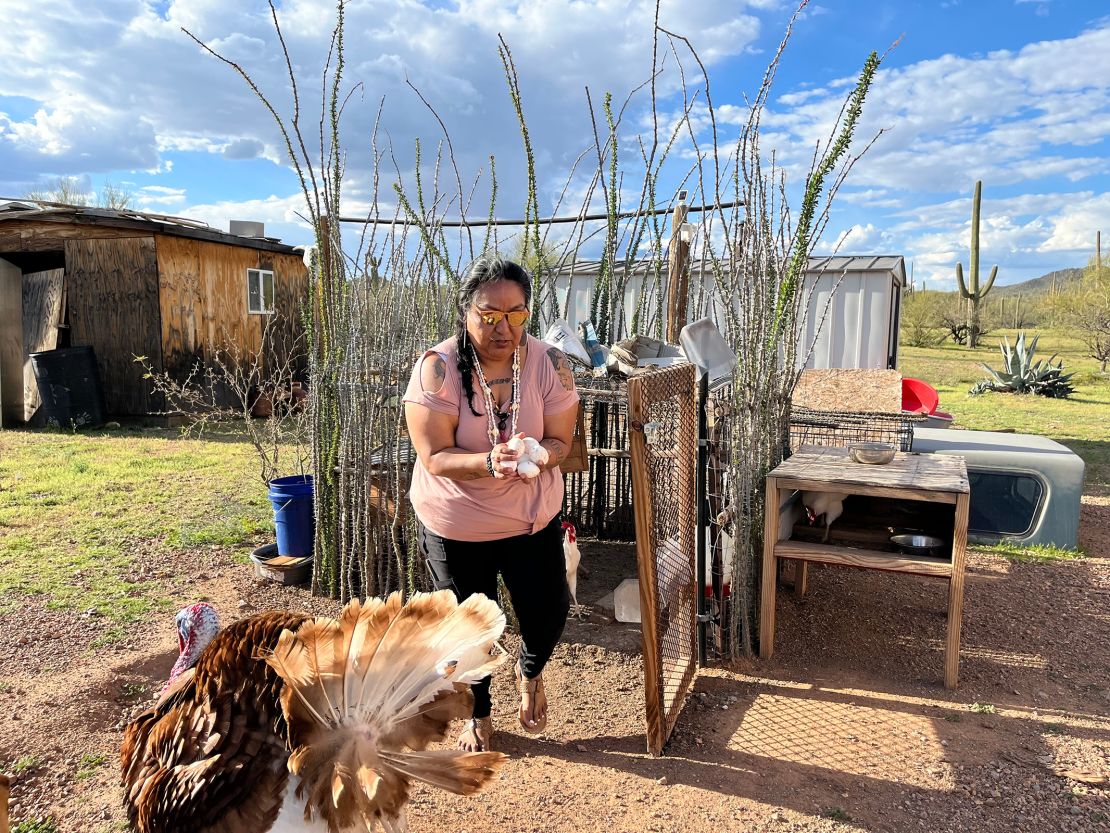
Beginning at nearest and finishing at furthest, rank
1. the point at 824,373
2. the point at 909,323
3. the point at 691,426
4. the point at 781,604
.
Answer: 1. the point at 691,426
2. the point at 781,604
3. the point at 824,373
4. the point at 909,323

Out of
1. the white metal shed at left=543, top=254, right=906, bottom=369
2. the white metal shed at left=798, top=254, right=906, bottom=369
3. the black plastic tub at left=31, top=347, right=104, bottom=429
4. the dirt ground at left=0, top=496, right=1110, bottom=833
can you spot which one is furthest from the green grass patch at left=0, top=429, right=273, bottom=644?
the white metal shed at left=798, top=254, right=906, bottom=369

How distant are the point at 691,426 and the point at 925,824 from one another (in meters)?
1.65

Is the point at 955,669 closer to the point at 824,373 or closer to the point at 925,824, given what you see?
the point at 925,824

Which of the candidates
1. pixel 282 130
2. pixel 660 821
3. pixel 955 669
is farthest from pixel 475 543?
pixel 282 130

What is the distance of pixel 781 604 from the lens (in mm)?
4367

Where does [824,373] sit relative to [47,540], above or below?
above

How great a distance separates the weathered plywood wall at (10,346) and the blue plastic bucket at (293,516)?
26.0ft

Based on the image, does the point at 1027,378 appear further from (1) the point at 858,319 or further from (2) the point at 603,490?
(2) the point at 603,490

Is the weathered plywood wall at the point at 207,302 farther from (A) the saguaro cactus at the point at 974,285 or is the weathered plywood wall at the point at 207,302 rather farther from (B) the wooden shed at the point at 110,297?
(A) the saguaro cactus at the point at 974,285

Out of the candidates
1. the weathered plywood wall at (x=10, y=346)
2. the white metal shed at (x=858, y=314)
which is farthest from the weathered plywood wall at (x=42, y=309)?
the white metal shed at (x=858, y=314)

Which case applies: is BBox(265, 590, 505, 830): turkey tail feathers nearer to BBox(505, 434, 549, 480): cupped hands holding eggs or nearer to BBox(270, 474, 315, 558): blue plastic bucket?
BBox(505, 434, 549, 480): cupped hands holding eggs

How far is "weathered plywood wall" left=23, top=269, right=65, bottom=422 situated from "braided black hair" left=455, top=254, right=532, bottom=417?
35.3 feet

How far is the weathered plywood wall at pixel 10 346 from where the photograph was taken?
33.6ft

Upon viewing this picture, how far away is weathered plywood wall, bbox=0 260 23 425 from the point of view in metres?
10.2
